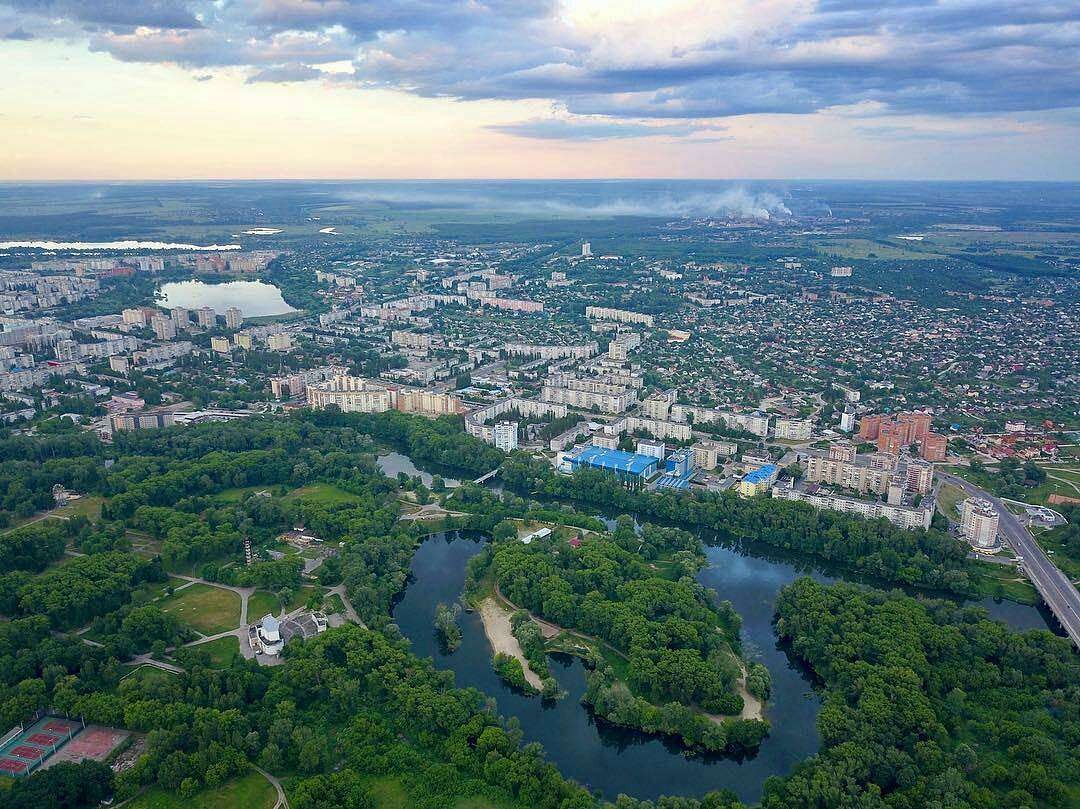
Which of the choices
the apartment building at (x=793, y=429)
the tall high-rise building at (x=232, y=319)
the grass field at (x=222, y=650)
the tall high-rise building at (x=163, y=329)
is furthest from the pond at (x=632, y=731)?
the tall high-rise building at (x=232, y=319)

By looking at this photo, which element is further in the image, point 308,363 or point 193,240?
point 193,240

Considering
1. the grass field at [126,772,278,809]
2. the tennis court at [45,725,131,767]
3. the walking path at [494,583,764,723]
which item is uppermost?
the tennis court at [45,725,131,767]

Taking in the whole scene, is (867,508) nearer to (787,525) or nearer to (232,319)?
(787,525)

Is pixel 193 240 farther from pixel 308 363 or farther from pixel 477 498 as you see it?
pixel 477 498

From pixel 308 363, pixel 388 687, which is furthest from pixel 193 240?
pixel 388 687

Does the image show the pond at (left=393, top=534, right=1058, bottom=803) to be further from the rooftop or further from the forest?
the rooftop

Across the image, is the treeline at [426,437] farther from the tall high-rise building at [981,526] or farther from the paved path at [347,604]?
the tall high-rise building at [981,526]

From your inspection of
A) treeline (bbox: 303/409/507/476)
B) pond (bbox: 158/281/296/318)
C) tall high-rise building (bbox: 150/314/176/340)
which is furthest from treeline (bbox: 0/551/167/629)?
pond (bbox: 158/281/296/318)
